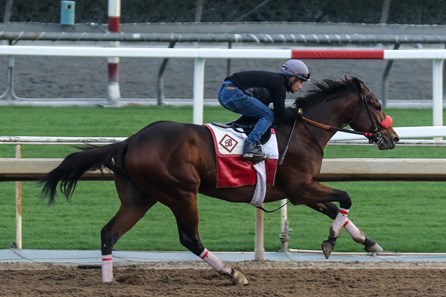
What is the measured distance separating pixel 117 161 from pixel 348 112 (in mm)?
1828

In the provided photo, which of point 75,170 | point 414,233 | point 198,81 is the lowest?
point 414,233

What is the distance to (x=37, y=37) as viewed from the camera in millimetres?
12398

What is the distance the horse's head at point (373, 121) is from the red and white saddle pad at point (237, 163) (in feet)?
2.65

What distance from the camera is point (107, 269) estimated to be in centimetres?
748

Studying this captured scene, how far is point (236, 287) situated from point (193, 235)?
0.46 metres

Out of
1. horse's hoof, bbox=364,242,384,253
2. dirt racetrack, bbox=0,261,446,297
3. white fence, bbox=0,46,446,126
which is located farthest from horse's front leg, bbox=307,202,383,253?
white fence, bbox=0,46,446,126

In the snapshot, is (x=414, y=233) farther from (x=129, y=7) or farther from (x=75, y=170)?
(x=129, y=7)

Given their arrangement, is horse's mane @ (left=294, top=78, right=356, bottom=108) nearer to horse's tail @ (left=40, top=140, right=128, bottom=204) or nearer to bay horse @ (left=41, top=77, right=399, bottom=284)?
bay horse @ (left=41, top=77, right=399, bottom=284)

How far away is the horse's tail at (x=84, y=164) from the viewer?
7.49 meters

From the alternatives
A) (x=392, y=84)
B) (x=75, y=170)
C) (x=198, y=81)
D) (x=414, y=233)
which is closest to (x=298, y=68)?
(x=198, y=81)

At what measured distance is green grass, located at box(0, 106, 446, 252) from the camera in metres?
9.14

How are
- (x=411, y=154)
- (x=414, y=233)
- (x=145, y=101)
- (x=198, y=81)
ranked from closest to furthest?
(x=198, y=81), (x=414, y=233), (x=411, y=154), (x=145, y=101)

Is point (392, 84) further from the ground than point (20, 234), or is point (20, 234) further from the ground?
point (392, 84)

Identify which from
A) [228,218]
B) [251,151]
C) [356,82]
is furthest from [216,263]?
[228,218]
